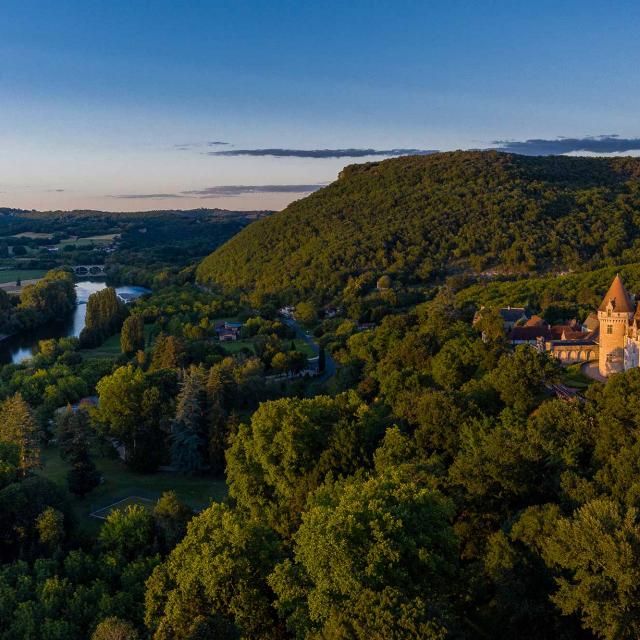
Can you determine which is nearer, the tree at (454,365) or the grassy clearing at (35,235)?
the tree at (454,365)

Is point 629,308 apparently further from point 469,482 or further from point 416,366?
point 469,482

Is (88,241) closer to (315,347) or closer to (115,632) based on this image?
(315,347)

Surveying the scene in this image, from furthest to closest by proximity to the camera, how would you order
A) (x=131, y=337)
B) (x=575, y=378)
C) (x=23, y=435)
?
(x=131, y=337)
(x=575, y=378)
(x=23, y=435)

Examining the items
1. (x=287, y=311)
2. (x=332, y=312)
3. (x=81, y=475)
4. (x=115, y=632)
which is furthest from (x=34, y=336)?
(x=115, y=632)

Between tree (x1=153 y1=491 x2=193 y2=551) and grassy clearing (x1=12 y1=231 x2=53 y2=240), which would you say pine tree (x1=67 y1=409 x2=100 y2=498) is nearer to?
tree (x1=153 y1=491 x2=193 y2=551)

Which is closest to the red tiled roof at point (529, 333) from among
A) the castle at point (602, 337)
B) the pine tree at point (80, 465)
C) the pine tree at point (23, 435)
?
the castle at point (602, 337)

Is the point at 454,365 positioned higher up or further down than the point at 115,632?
higher up

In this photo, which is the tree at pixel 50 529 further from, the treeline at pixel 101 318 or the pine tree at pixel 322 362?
the treeline at pixel 101 318
